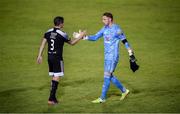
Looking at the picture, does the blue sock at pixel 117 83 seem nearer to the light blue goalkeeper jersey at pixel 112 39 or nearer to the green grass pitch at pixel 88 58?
the green grass pitch at pixel 88 58

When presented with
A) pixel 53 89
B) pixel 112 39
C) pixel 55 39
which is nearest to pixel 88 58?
pixel 112 39

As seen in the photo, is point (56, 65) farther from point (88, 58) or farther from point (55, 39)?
point (88, 58)

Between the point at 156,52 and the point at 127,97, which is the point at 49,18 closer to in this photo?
the point at 156,52

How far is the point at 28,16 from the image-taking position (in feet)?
86.6

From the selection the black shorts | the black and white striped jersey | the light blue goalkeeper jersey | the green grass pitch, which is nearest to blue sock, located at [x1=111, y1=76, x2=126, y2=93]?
the green grass pitch

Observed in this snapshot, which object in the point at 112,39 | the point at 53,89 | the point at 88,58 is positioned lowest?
the point at 53,89

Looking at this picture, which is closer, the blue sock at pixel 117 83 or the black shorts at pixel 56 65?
the black shorts at pixel 56 65

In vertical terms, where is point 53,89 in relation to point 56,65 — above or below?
below

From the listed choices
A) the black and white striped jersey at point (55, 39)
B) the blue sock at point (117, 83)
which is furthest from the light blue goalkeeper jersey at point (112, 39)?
the black and white striped jersey at point (55, 39)

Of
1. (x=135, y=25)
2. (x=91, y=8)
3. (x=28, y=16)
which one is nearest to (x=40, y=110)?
(x=135, y=25)

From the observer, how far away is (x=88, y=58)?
18438mm

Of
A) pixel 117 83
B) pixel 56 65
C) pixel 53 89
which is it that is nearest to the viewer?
pixel 56 65

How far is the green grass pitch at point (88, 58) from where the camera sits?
502 inches

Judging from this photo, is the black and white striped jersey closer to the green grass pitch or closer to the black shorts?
the black shorts
